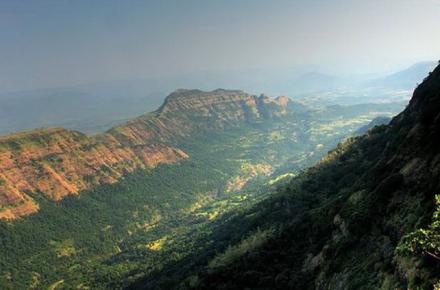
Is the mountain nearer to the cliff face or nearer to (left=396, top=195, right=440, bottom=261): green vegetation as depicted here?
(left=396, top=195, right=440, bottom=261): green vegetation

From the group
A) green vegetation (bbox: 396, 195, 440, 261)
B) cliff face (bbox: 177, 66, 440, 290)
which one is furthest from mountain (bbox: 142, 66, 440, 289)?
cliff face (bbox: 177, 66, 440, 290)

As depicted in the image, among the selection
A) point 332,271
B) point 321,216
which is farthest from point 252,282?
point 332,271

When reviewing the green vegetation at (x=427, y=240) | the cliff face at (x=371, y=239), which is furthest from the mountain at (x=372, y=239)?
the cliff face at (x=371, y=239)

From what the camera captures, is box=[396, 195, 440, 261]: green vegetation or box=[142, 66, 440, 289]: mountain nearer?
box=[396, 195, 440, 261]: green vegetation

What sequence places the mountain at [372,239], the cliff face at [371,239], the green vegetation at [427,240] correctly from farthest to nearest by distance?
the cliff face at [371,239], the mountain at [372,239], the green vegetation at [427,240]

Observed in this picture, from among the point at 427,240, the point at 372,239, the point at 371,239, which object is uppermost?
the point at 427,240

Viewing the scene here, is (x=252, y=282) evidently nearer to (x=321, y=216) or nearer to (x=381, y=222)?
(x=321, y=216)

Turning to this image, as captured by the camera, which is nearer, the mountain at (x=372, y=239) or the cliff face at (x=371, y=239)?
the mountain at (x=372, y=239)

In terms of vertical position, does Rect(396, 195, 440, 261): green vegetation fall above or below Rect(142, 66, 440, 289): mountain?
above

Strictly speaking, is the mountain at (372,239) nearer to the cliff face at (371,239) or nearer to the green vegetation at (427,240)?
the green vegetation at (427,240)

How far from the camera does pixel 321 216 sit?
509 ft

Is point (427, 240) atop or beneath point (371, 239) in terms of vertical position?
atop

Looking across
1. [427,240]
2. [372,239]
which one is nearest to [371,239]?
[372,239]

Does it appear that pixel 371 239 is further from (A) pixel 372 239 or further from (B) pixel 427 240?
(B) pixel 427 240
